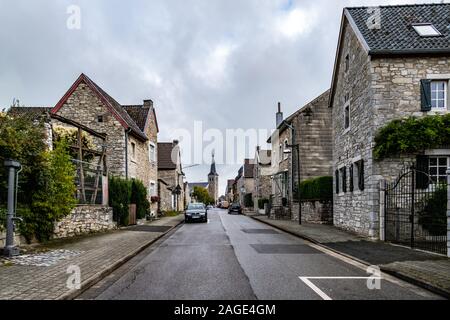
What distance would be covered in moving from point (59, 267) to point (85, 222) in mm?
8700

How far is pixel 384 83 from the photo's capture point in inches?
606

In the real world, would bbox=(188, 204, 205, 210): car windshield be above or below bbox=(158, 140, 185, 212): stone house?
below

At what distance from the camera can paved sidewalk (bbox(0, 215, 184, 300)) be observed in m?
6.55

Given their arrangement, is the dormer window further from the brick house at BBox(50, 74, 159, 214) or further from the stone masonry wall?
the brick house at BBox(50, 74, 159, 214)

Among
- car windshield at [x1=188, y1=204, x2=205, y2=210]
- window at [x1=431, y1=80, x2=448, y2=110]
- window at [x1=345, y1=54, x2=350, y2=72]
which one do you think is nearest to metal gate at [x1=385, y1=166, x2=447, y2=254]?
window at [x1=431, y1=80, x2=448, y2=110]

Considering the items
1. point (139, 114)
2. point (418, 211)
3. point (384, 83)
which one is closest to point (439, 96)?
point (384, 83)

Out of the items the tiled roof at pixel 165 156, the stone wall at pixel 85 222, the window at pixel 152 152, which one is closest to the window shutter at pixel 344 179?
the stone wall at pixel 85 222

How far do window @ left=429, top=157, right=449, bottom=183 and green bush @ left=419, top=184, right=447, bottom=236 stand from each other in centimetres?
76

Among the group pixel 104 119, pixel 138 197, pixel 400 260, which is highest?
pixel 104 119

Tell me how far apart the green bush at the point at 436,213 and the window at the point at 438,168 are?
756 mm

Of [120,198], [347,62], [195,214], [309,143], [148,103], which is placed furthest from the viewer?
[148,103]

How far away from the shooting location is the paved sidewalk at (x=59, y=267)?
6.55 metres

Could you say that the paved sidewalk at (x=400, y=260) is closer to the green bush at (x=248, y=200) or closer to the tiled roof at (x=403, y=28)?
the tiled roof at (x=403, y=28)

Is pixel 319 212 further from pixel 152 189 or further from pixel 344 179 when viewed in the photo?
pixel 152 189
